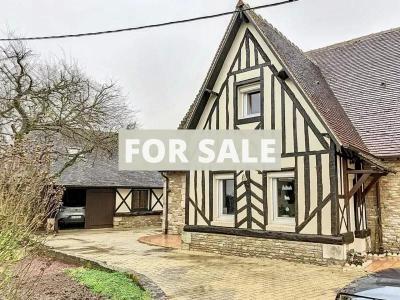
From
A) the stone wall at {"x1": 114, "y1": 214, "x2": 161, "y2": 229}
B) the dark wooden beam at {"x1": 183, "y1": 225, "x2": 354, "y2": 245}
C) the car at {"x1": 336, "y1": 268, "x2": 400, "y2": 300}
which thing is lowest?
the stone wall at {"x1": 114, "y1": 214, "x2": 161, "y2": 229}

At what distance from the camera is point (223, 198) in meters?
12.0

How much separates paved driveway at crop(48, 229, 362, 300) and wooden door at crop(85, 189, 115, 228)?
32.0 feet

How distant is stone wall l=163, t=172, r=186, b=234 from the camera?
17.0 metres

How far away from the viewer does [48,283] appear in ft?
22.4

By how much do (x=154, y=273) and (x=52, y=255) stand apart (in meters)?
3.52

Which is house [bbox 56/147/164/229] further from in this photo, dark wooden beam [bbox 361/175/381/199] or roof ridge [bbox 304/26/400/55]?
dark wooden beam [bbox 361/175/381/199]

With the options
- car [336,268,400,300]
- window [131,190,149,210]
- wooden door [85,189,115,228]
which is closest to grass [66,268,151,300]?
car [336,268,400,300]

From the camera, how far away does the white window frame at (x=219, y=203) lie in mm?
11633

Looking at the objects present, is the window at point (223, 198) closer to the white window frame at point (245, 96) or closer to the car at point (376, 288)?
the white window frame at point (245, 96)

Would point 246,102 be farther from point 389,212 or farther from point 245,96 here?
point 389,212

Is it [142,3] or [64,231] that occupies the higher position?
[142,3]

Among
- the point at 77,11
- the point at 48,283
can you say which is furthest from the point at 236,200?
the point at 77,11

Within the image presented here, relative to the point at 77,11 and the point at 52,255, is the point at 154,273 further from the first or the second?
the point at 77,11

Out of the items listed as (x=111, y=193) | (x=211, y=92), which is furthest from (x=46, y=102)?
(x=111, y=193)
